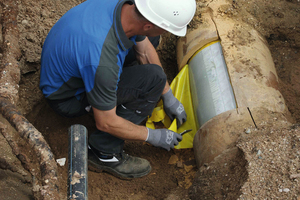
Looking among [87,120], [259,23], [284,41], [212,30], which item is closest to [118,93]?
[87,120]

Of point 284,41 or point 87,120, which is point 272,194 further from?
point 284,41

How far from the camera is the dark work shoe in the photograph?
223cm

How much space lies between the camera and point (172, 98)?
2414 mm

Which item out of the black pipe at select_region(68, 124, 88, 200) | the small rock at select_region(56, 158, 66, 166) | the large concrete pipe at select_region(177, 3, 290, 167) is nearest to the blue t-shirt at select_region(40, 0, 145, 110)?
the black pipe at select_region(68, 124, 88, 200)

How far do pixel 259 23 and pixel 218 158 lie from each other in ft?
5.29

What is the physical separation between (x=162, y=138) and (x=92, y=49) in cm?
95

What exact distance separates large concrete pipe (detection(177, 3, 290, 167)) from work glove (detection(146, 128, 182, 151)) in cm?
18

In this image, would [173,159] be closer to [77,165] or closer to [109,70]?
[109,70]

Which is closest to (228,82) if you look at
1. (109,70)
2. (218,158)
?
(218,158)

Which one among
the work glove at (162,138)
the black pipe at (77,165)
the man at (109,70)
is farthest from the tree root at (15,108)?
the work glove at (162,138)

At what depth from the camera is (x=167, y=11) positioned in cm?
159

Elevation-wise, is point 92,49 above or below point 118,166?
above

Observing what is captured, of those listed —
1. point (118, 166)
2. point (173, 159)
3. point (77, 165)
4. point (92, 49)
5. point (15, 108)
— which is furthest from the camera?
point (173, 159)

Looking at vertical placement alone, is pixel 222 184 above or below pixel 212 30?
below
